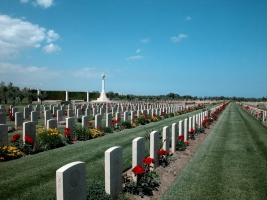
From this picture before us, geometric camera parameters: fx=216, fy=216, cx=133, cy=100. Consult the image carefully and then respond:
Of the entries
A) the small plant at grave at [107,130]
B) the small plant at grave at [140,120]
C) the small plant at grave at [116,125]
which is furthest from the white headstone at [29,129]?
the small plant at grave at [140,120]

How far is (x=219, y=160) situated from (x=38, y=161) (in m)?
5.87

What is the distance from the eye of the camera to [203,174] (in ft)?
19.9

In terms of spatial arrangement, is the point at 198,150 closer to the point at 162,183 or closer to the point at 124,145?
the point at 124,145

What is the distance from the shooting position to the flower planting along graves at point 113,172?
13.7 feet

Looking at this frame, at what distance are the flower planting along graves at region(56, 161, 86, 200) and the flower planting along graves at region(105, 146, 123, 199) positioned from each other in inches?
28.0

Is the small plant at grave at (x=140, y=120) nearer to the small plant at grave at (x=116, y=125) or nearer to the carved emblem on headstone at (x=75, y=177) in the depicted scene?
the small plant at grave at (x=116, y=125)

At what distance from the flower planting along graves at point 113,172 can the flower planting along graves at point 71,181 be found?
712 mm

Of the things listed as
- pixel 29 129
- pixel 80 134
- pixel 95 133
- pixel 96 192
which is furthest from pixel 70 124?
pixel 96 192

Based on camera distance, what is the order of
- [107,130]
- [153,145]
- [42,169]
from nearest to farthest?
1. [42,169]
2. [153,145]
3. [107,130]

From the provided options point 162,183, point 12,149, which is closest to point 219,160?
point 162,183

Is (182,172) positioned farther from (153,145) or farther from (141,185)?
(141,185)

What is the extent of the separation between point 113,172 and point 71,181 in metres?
1.19

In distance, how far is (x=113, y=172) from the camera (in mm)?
4301

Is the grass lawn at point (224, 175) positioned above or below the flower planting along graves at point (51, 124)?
below
